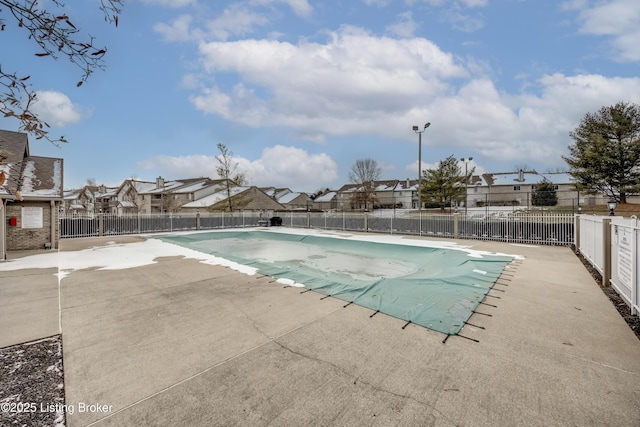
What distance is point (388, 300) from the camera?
4328 mm

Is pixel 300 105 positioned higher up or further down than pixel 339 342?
higher up

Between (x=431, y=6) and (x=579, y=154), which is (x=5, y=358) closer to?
(x=431, y=6)

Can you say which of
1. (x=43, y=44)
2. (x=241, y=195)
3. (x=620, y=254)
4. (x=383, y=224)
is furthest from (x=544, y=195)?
(x=43, y=44)

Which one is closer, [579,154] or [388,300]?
[388,300]

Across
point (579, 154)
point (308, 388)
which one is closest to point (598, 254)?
point (308, 388)

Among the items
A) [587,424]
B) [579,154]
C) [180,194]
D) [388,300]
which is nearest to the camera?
[587,424]

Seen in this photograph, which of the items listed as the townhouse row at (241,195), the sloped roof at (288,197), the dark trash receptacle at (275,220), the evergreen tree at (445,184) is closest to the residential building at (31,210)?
the dark trash receptacle at (275,220)

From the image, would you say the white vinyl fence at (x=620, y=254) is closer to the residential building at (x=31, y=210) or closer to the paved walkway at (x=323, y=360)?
the paved walkway at (x=323, y=360)

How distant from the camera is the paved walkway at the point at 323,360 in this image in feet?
6.57

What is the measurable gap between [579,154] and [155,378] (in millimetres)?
25550

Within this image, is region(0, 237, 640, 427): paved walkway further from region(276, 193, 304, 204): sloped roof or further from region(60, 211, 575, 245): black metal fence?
region(276, 193, 304, 204): sloped roof

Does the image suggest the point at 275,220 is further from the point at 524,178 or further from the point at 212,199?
the point at 524,178

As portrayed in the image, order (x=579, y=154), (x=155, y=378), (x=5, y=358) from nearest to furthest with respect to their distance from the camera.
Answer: (x=155, y=378) → (x=5, y=358) → (x=579, y=154)

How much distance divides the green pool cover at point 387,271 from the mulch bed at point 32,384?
334 centimetres
